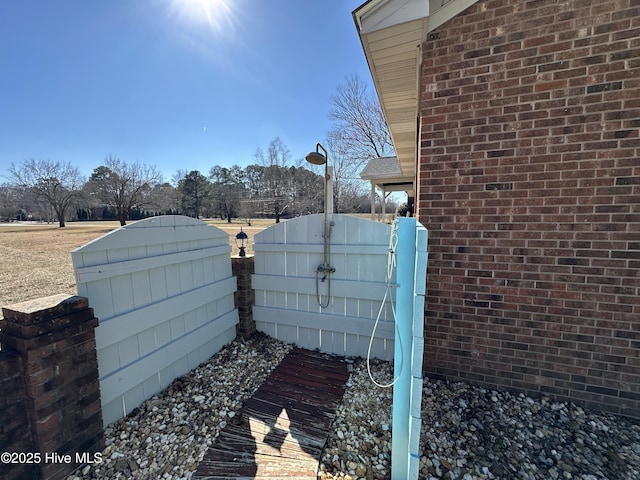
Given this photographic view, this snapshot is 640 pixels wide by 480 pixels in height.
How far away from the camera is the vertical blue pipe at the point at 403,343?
53.4 inches

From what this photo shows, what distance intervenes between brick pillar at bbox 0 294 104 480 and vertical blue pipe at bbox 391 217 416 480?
1937 millimetres

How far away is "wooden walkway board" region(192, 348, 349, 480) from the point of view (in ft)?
5.51

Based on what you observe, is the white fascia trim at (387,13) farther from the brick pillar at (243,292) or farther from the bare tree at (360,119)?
the bare tree at (360,119)

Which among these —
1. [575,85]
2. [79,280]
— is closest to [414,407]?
[79,280]

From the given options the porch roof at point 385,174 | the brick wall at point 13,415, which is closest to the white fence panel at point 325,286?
the brick wall at point 13,415

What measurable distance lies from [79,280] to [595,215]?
375cm

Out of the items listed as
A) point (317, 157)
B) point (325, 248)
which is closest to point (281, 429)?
point (325, 248)

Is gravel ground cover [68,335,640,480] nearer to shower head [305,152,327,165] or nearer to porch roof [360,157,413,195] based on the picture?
shower head [305,152,327,165]

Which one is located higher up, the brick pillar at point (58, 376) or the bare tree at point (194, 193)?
the bare tree at point (194, 193)

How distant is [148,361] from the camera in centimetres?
227

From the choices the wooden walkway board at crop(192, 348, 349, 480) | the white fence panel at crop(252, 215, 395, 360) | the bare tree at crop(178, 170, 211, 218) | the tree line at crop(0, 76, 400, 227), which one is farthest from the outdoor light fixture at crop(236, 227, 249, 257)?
the bare tree at crop(178, 170, 211, 218)

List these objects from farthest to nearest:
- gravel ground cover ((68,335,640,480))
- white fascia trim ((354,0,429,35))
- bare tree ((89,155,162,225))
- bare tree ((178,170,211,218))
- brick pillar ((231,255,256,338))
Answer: bare tree ((178,170,211,218)) → bare tree ((89,155,162,225)) → brick pillar ((231,255,256,338)) → white fascia trim ((354,0,429,35)) → gravel ground cover ((68,335,640,480))

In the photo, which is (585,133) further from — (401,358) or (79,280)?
(79,280)

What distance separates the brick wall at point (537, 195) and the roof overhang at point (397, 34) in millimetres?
119
